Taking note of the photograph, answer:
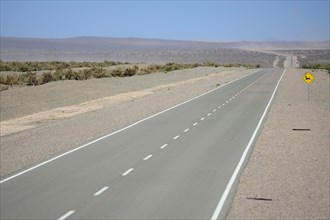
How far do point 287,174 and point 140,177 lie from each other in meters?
4.07

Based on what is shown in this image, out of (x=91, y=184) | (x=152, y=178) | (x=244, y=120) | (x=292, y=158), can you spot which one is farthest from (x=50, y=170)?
(x=244, y=120)

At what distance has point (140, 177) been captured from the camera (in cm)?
1326

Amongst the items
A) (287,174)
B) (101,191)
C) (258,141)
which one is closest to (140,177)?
(101,191)

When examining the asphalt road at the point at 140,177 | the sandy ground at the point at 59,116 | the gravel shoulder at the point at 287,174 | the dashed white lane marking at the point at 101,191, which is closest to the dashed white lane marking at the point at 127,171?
the asphalt road at the point at 140,177

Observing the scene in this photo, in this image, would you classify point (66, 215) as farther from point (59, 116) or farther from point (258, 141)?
point (59, 116)

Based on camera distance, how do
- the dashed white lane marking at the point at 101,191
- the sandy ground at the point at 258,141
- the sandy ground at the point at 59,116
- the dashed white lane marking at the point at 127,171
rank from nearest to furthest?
the sandy ground at the point at 258,141 < the dashed white lane marking at the point at 101,191 < the dashed white lane marking at the point at 127,171 < the sandy ground at the point at 59,116

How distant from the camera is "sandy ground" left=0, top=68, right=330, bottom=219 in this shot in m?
11.0

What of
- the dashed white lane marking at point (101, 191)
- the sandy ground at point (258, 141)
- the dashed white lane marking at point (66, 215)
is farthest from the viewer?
the dashed white lane marking at point (101, 191)

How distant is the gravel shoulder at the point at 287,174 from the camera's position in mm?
10297

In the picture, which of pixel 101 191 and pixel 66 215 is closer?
pixel 66 215

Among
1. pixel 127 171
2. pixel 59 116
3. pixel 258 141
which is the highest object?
pixel 127 171

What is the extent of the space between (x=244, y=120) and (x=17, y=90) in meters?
24.9

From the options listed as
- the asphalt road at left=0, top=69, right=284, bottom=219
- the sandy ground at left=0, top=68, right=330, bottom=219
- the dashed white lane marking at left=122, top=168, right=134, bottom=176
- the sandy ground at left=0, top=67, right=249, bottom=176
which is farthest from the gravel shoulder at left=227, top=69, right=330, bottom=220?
the sandy ground at left=0, top=67, right=249, bottom=176

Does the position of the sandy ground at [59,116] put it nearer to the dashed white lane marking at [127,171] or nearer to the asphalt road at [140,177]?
the asphalt road at [140,177]
